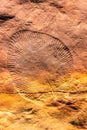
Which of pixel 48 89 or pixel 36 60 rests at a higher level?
pixel 36 60

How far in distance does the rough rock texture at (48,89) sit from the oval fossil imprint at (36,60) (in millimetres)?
31

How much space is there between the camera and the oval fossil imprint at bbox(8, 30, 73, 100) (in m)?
2.93

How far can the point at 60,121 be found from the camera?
297 cm

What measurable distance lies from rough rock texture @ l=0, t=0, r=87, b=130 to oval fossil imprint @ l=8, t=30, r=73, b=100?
3 centimetres

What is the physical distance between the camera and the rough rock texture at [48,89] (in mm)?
2959

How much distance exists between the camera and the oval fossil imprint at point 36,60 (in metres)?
2.93

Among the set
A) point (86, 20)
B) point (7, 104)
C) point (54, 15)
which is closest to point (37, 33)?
point (54, 15)

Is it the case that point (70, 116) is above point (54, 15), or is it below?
below

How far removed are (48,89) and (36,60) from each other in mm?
232

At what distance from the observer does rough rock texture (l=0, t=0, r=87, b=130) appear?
2959 millimetres

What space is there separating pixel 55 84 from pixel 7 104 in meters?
0.38

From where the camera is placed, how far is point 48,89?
2969mm

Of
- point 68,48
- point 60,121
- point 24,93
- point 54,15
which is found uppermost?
point 54,15

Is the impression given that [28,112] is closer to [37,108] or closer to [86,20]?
[37,108]
